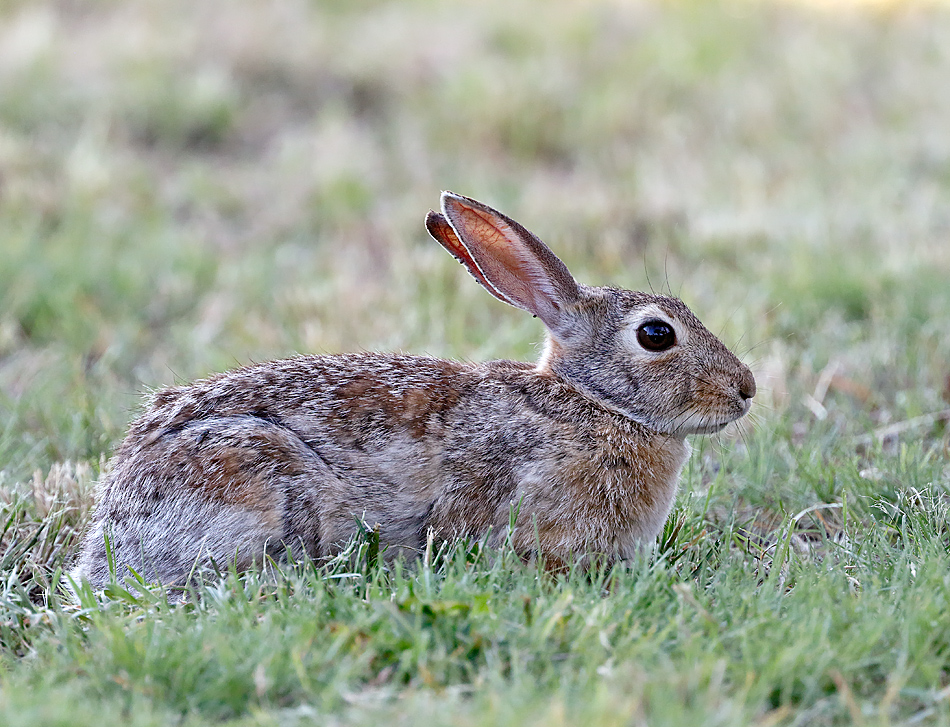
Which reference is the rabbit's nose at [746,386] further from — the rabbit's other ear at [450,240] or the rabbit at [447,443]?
the rabbit's other ear at [450,240]

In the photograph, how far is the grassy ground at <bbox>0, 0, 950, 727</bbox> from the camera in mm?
3209

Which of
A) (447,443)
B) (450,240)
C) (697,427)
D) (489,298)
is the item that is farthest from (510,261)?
(489,298)

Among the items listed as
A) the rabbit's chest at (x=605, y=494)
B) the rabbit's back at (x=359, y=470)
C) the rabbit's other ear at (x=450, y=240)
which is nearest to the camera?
the rabbit's back at (x=359, y=470)

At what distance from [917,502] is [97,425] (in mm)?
3521

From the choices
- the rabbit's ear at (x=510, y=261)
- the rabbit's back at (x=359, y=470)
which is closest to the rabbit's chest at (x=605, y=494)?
the rabbit's back at (x=359, y=470)

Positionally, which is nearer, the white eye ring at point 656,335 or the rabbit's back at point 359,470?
the rabbit's back at point 359,470

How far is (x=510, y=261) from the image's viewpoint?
462 centimetres

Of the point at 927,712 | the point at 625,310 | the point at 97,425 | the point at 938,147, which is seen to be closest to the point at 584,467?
the point at 625,310

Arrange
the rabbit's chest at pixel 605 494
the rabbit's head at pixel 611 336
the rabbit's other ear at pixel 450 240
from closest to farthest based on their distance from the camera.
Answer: the rabbit's chest at pixel 605 494 < the rabbit's head at pixel 611 336 < the rabbit's other ear at pixel 450 240

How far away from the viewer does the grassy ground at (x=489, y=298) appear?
3.21m

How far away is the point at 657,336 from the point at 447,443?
924 mm

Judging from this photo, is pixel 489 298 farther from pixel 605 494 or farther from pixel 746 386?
pixel 605 494

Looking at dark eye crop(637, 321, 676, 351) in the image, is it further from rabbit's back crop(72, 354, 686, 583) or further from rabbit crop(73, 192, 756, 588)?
rabbit's back crop(72, 354, 686, 583)

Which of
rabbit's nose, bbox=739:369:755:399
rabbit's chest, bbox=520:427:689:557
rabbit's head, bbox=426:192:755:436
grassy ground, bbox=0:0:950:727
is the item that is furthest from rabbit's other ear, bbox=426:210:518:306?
grassy ground, bbox=0:0:950:727
